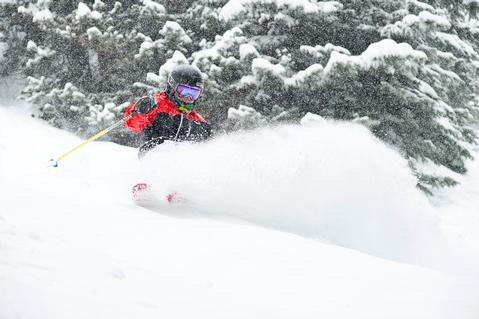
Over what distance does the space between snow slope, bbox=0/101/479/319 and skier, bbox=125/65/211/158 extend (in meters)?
0.30

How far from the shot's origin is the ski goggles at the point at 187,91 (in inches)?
242

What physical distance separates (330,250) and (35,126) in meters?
9.05

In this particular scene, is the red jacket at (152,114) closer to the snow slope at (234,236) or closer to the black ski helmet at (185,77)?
the black ski helmet at (185,77)

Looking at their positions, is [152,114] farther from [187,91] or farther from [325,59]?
[325,59]

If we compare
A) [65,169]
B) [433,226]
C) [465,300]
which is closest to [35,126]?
[65,169]

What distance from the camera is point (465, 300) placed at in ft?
10.2

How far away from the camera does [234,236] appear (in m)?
4.22

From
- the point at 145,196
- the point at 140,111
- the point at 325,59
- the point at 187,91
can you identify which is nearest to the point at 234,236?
the point at 145,196

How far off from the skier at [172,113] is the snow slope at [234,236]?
0.30 m

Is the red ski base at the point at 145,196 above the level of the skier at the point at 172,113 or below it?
below

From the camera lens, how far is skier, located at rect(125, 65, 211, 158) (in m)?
6.02

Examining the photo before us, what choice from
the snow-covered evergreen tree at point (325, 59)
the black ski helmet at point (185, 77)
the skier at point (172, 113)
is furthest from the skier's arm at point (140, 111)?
the snow-covered evergreen tree at point (325, 59)

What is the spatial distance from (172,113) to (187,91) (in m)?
0.39

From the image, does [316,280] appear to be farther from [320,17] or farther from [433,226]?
[320,17]
